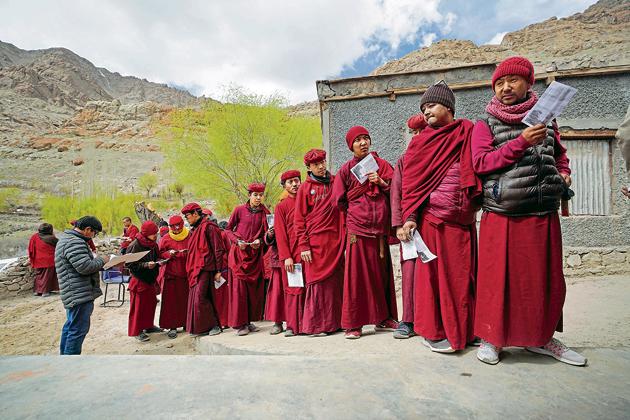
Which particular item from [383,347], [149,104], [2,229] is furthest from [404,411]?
[149,104]

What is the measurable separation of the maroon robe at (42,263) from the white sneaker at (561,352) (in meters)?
10.9

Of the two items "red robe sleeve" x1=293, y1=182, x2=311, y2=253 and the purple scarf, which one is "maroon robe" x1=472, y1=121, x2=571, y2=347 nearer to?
the purple scarf

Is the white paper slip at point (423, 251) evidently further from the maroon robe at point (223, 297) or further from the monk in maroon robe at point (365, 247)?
the maroon robe at point (223, 297)

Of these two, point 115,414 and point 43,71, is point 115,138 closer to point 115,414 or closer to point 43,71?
point 43,71

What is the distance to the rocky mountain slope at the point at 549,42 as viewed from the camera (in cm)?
4394

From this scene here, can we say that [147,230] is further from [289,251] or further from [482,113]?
[482,113]

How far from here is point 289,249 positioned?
155 inches

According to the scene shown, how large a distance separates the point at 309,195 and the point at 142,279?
3510 mm

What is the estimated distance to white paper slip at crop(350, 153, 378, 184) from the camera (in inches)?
122

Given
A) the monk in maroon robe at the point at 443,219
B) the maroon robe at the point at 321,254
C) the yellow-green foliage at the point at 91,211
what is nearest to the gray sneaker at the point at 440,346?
the monk in maroon robe at the point at 443,219

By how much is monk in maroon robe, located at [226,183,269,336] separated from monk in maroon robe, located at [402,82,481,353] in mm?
2736

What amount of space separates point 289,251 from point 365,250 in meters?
0.98

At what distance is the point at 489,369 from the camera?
1.85 meters

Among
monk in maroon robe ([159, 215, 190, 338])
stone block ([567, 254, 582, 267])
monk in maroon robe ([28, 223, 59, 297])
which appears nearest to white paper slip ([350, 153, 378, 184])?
monk in maroon robe ([159, 215, 190, 338])
